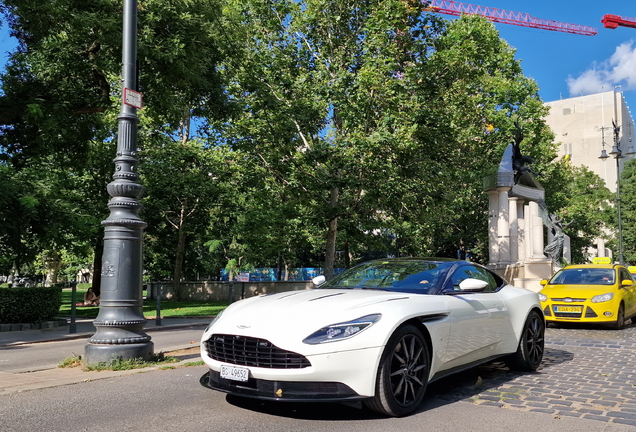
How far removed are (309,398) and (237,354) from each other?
71 centimetres

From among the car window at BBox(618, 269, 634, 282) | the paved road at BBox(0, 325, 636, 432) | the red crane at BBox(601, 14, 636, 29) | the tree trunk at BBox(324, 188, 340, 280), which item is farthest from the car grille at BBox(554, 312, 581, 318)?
the red crane at BBox(601, 14, 636, 29)

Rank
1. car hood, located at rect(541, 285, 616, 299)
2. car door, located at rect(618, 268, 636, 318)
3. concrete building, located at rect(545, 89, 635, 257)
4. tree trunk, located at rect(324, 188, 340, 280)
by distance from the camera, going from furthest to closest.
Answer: concrete building, located at rect(545, 89, 635, 257) → tree trunk, located at rect(324, 188, 340, 280) → car door, located at rect(618, 268, 636, 318) → car hood, located at rect(541, 285, 616, 299)

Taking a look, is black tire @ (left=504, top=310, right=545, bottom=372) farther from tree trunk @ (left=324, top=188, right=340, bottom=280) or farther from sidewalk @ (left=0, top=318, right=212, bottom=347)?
tree trunk @ (left=324, top=188, right=340, bottom=280)

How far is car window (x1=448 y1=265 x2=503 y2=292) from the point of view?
5879 millimetres

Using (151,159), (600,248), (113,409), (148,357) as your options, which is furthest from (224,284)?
(600,248)

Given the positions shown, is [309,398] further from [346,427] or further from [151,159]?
[151,159]

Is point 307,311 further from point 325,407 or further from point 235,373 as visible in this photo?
Result: point 325,407

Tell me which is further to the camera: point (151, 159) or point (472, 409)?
point (151, 159)

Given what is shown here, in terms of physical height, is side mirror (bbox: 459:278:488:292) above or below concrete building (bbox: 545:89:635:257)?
below

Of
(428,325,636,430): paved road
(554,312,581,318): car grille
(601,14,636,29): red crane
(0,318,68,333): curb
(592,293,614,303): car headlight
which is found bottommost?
(0,318,68,333): curb

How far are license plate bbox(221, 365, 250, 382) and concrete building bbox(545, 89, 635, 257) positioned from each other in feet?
284

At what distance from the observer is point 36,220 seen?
13289 millimetres

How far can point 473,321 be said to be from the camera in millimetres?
5617

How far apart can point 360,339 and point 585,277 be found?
10518 mm
